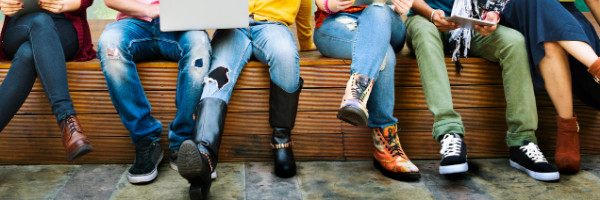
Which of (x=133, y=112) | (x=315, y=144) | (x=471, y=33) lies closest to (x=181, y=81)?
(x=133, y=112)

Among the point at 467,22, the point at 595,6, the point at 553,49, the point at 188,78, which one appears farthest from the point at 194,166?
the point at 595,6

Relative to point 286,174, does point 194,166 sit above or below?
above

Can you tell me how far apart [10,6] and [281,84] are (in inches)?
32.6

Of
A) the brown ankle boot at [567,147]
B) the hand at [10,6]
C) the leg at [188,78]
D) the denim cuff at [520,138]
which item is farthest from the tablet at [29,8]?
the brown ankle boot at [567,147]

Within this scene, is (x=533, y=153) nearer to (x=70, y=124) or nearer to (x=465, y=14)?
(x=465, y=14)

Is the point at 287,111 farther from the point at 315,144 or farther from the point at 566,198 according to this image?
the point at 566,198

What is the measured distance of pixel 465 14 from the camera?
1524 mm

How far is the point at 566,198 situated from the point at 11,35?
1.66 meters

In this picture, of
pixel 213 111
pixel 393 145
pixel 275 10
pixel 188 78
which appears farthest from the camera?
pixel 275 10

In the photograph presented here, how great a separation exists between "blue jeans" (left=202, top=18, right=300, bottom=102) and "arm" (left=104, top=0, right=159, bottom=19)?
213mm

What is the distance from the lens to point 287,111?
138cm

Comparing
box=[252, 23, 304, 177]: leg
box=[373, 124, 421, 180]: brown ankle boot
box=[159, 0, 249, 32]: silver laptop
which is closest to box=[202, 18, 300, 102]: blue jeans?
box=[252, 23, 304, 177]: leg

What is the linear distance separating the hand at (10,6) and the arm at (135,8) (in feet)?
0.80

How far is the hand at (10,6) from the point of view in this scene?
1323mm
